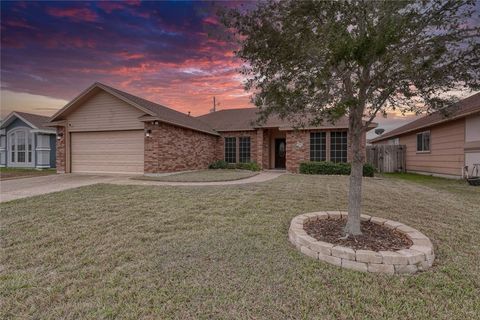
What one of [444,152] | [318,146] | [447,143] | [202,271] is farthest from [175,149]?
[444,152]

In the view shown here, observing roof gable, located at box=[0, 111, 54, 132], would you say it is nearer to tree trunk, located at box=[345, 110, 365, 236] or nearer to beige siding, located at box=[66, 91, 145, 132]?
beige siding, located at box=[66, 91, 145, 132]

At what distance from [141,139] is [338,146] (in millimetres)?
11153

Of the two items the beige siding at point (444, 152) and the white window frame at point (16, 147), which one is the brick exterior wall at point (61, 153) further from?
the beige siding at point (444, 152)

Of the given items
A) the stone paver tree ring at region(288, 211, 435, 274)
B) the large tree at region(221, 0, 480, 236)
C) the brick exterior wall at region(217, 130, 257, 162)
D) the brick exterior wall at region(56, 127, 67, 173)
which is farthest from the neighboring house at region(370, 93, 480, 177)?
the brick exterior wall at region(56, 127, 67, 173)

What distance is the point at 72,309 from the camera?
2.20m

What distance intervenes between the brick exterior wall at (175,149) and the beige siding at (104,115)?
3.57 feet

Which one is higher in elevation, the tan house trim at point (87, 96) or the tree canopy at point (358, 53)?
the tan house trim at point (87, 96)

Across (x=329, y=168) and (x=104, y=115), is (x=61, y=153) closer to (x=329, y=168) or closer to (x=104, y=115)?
(x=104, y=115)

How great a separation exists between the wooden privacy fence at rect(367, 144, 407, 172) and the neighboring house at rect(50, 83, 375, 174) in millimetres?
4784

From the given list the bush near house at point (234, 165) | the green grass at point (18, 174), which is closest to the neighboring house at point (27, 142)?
the green grass at point (18, 174)

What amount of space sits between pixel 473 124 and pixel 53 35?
18.3 metres

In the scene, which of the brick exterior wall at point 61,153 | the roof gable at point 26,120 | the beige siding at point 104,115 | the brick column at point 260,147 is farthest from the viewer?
the roof gable at point 26,120

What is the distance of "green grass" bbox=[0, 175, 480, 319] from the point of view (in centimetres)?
223

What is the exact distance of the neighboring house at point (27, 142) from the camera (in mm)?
18188
